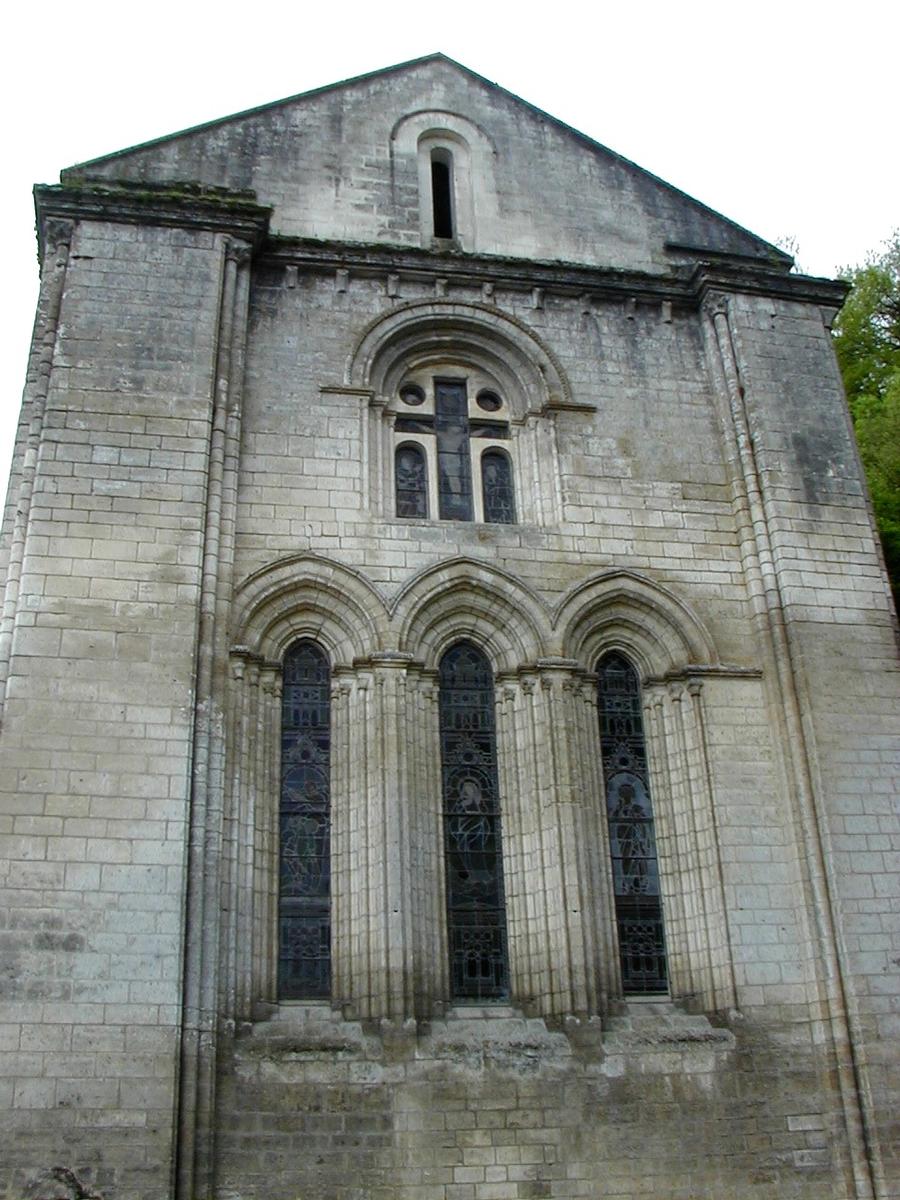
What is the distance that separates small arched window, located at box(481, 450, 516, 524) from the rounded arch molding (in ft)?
1.93

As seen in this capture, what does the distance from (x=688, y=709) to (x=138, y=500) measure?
573cm

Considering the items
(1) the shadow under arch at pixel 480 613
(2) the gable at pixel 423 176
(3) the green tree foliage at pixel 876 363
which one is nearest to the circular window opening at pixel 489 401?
(2) the gable at pixel 423 176

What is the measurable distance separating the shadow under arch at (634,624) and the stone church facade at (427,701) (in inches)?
1.6

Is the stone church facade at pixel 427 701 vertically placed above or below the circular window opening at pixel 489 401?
below

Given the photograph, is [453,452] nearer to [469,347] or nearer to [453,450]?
[453,450]

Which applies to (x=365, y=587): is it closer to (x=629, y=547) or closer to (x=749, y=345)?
(x=629, y=547)

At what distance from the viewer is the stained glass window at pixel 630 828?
38.8ft

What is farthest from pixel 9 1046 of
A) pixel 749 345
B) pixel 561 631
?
pixel 749 345

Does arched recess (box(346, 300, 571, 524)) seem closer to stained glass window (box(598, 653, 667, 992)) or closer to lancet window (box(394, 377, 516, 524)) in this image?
lancet window (box(394, 377, 516, 524))

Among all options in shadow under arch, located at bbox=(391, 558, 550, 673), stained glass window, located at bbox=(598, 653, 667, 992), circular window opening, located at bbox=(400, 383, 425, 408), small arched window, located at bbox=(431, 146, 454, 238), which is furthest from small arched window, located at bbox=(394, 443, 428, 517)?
small arched window, located at bbox=(431, 146, 454, 238)

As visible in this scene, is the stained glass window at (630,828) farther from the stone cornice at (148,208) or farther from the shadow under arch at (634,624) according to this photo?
the stone cornice at (148,208)

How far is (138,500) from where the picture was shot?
11852 millimetres

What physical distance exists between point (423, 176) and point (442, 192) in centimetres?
33

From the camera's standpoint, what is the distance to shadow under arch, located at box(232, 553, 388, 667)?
481 inches
